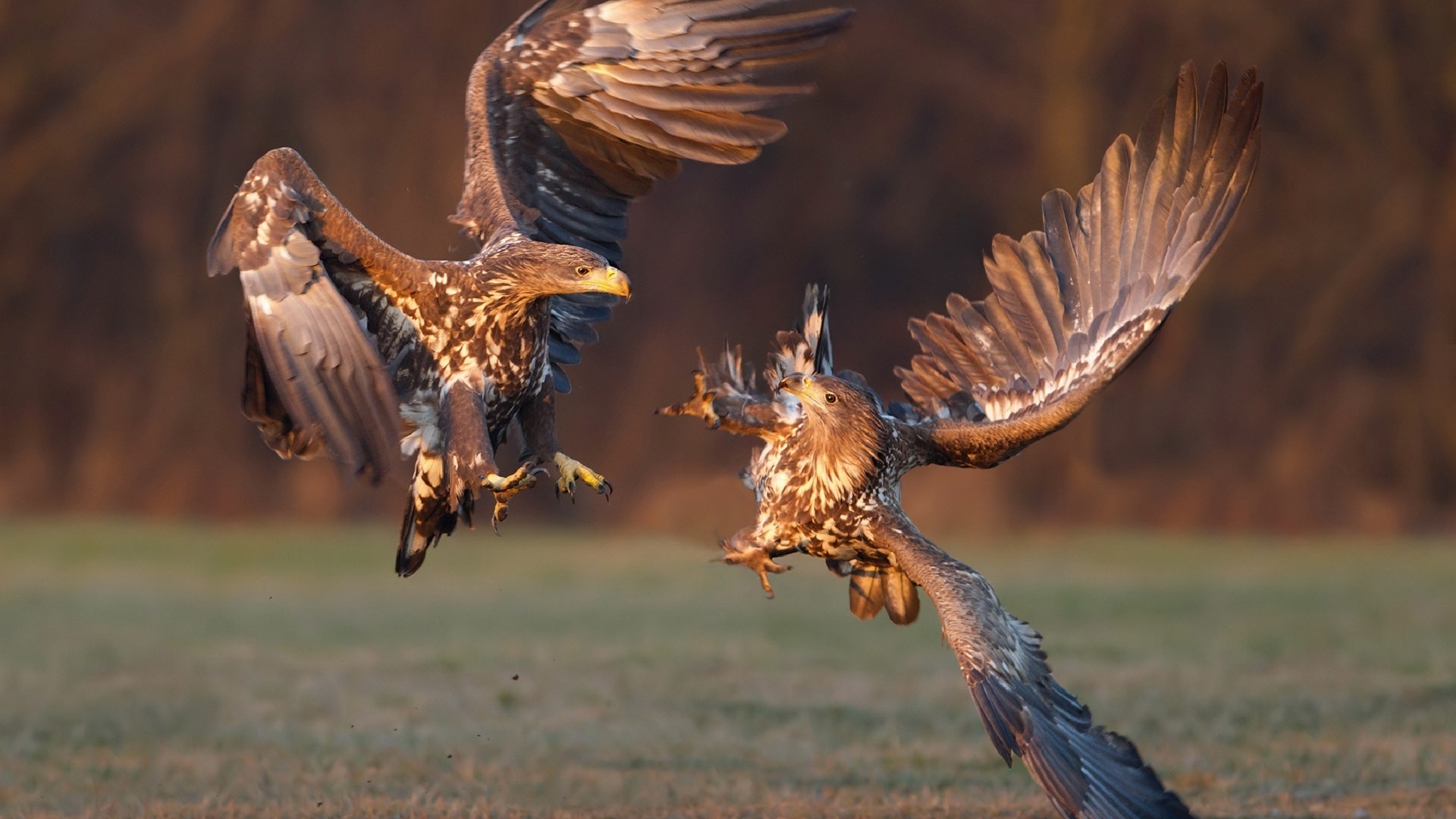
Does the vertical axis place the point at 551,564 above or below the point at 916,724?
above

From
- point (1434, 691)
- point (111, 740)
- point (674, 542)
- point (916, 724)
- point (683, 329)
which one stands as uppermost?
point (683, 329)

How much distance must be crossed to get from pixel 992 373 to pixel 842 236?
12196 millimetres

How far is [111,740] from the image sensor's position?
361 inches

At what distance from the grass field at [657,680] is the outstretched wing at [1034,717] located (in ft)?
3.44

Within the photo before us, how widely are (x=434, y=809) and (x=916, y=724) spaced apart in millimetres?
3031

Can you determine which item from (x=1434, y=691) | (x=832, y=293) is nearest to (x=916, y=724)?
(x=1434, y=691)

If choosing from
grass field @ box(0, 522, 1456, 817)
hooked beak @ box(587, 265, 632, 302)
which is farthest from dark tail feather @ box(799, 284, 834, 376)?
grass field @ box(0, 522, 1456, 817)

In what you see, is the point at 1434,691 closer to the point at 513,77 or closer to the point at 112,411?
the point at 513,77

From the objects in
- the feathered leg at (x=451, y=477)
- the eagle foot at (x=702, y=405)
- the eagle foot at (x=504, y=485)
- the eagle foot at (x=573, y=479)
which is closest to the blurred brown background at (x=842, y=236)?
the eagle foot at (x=702, y=405)

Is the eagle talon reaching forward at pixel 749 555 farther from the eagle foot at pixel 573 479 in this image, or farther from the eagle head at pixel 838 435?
the eagle foot at pixel 573 479

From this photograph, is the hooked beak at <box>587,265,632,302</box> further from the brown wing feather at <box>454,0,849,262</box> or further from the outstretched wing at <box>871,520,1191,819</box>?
the outstretched wing at <box>871,520,1191,819</box>

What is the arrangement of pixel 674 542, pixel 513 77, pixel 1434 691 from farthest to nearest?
pixel 674 542
pixel 1434 691
pixel 513 77

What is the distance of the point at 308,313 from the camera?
6414 millimetres

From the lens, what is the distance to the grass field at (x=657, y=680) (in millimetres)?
7914
